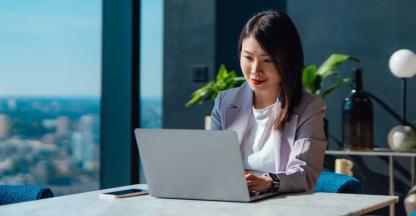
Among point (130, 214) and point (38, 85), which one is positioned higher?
point (38, 85)

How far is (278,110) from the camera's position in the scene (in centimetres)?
213

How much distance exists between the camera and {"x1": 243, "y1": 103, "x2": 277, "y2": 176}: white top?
2148 millimetres

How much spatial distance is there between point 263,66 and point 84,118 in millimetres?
2079

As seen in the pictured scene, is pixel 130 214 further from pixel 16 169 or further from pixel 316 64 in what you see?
pixel 316 64

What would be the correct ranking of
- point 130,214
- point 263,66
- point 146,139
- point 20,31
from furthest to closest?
1. point 20,31
2. point 263,66
3. point 146,139
4. point 130,214

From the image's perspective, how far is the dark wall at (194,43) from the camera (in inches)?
170

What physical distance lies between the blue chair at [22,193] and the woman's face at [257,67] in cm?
67

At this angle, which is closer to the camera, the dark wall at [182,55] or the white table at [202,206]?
the white table at [202,206]

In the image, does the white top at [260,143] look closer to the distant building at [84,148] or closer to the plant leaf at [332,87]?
the plant leaf at [332,87]

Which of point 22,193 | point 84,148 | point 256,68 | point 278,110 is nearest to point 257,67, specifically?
point 256,68

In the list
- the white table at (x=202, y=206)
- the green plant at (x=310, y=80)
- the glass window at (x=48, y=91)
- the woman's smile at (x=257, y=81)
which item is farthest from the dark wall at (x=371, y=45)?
the white table at (x=202, y=206)

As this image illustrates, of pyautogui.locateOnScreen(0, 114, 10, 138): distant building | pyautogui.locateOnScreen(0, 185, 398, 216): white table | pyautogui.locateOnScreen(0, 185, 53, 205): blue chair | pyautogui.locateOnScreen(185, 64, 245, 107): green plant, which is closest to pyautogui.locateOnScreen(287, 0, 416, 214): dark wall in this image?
pyautogui.locateOnScreen(185, 64, 245, 107): green plant

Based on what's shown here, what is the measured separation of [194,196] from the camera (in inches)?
71.9

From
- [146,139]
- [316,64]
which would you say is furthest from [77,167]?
[146,139]
